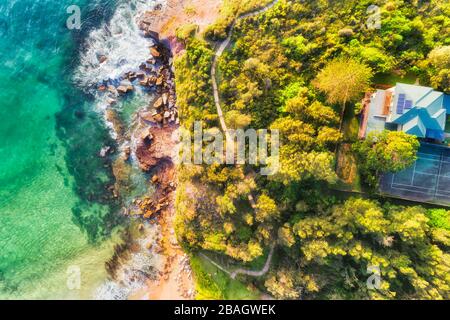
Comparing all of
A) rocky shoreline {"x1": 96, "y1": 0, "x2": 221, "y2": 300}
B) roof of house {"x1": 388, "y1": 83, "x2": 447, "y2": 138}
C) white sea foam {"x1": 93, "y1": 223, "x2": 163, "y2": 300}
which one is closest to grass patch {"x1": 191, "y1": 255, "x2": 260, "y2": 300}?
rocky shoreline {"x1": 96, "y1": 0, "x2": 221, "y2": 300}

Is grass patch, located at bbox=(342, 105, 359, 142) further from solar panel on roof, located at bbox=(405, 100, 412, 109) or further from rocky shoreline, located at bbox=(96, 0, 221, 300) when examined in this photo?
rocky shoreline, located at bbox=(96, 0, 221, 300)

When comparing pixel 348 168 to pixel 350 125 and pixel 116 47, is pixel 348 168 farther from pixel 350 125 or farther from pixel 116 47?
pixel 116 47

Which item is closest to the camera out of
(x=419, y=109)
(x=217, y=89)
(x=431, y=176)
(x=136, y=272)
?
(x=419, y=109)

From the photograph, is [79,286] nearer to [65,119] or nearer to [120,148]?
[120,148]

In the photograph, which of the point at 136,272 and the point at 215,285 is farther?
the point at 136,272

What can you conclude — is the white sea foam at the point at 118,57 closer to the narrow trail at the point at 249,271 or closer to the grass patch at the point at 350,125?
the narrow trail at the point at 249,271

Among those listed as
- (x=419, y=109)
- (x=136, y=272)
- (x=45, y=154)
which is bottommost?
(x=136, y=272)

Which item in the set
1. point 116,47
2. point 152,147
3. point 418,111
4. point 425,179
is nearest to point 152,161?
point 152,147

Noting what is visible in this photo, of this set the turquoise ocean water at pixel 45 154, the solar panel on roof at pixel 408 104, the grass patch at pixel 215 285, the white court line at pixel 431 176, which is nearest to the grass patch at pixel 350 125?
the solar panel on roof at pixel 408 104
